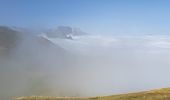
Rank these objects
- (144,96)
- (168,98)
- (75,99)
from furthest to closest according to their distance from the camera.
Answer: (75,99) < (144,96) < (168,98)

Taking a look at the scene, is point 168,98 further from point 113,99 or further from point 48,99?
point 48,99

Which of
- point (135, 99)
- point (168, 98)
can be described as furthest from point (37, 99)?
point (168, 98)

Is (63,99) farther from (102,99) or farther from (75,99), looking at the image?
(102,99)

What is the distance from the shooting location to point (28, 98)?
67.3m

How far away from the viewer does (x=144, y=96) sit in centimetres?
6316

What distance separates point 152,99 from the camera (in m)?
59.7

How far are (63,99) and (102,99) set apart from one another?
7686 mm

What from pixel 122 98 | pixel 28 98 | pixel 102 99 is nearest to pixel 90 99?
pixel 102 99

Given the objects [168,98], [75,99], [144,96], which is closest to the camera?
[168,98]

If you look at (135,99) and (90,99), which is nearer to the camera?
(135,99)

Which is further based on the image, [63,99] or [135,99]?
[63,99]

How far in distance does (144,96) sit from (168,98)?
5.36 meters

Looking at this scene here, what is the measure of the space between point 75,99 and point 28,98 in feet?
29.7

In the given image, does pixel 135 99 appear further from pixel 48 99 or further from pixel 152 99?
pixel 48 99
